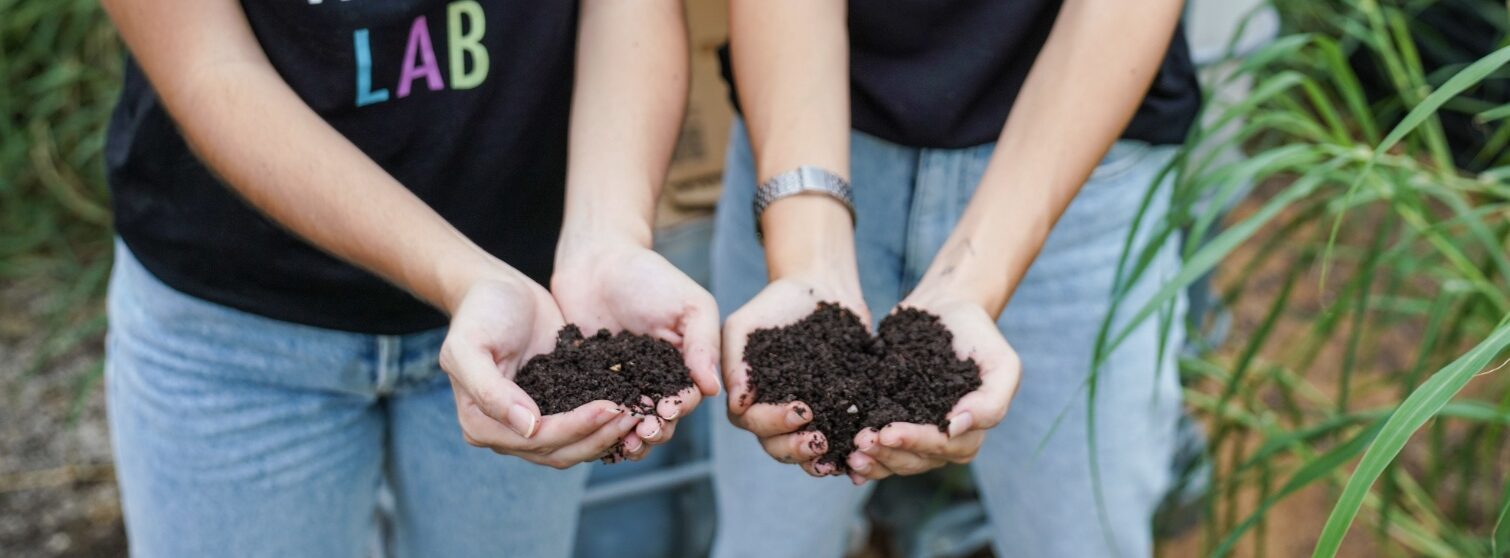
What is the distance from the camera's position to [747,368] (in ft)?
3.63

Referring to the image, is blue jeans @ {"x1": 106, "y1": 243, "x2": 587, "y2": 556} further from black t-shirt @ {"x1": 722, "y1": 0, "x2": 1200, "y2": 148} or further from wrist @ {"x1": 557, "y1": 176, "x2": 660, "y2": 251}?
black t-shirt @ {"x1": 722, "y1": 0, "x2": 1200, "y2": 148}

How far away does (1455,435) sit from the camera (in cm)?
250

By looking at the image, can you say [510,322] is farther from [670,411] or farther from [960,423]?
[960,423]

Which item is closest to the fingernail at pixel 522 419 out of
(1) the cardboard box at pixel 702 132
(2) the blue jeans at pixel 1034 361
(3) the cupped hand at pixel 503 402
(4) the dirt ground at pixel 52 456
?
(3) the cupped hand at pixel 503 402

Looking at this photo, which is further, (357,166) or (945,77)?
(945,77)

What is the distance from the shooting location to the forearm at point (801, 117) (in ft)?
3.87

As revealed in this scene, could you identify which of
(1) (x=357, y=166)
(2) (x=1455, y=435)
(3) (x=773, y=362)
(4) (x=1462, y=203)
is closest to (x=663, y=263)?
(3) (x=773, y=362)

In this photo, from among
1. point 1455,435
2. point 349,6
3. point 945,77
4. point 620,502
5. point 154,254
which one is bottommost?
point 1455,435

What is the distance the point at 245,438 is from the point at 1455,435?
2.34 meters

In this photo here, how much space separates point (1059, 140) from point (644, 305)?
41cm

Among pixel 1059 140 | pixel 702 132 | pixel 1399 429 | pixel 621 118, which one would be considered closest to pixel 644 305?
pixel 621 118

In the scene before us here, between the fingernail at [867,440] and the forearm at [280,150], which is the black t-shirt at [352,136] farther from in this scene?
the fingernail at [867,440]

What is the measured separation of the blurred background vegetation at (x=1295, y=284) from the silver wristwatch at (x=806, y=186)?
28 cm

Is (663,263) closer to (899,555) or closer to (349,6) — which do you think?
(349,6)
